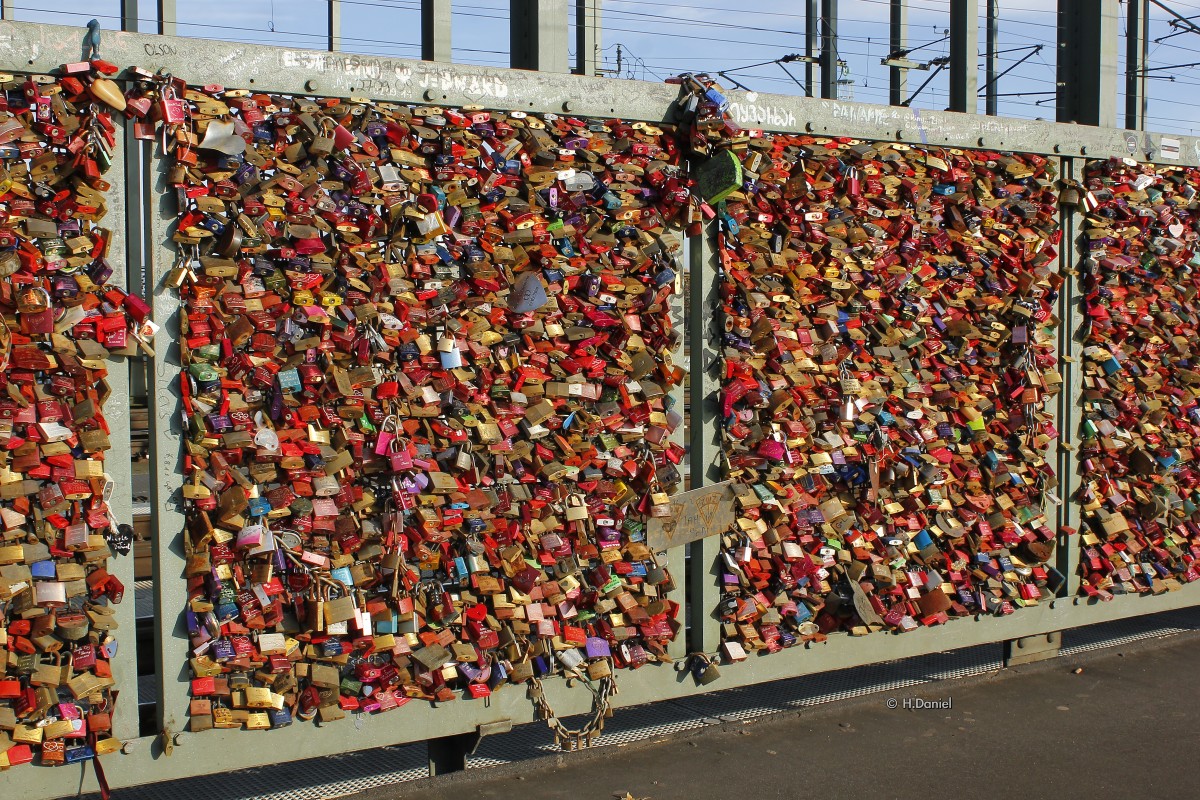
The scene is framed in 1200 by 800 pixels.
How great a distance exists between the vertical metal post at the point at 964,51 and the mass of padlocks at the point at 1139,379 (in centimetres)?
67

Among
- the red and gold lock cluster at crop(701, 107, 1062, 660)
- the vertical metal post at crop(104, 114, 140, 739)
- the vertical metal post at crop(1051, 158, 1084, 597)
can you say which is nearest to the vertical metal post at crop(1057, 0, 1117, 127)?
the vertical metal post at crop(1051, 158, 1084, 597)

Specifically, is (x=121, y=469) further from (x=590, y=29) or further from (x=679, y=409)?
(x=590, y=29)

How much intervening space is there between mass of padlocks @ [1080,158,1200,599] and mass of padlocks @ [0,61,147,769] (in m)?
4.32

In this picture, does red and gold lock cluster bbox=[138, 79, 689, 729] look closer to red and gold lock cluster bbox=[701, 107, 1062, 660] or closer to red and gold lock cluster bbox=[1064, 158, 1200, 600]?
red and gold lock cluster bbox=[701, 107, 1062, 660]

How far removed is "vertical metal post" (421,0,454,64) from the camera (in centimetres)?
425

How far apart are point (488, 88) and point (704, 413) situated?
1494 millimetres

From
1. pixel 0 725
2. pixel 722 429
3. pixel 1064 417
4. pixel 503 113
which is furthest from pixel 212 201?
pixel 1064 417

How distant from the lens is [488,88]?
4094 mm

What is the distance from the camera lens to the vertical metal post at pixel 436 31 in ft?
14.0

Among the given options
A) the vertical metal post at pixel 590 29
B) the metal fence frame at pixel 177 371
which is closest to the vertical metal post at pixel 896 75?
the vertical metal post at pixel 590 29

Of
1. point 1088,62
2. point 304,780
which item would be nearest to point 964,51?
point 1088,62

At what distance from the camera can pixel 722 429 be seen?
183 inches

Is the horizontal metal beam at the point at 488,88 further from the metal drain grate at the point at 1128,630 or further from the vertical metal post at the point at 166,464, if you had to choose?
the metal drain grate at the point at 1128,630

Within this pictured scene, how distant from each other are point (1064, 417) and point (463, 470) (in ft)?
10.4
